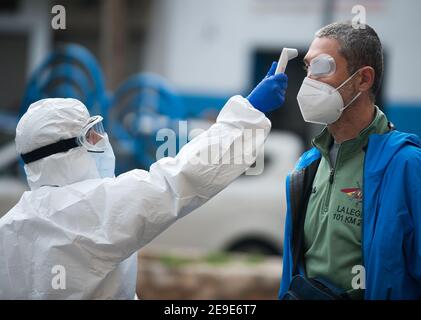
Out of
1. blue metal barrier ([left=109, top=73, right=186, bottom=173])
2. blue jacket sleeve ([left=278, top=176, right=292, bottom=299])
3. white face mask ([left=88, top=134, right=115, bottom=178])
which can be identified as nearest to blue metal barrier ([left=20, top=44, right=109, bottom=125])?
blue metal barrier ([left=109, top=73, right=186, bottom=173])

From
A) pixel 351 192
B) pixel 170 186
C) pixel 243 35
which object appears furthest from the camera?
pixel 243 35

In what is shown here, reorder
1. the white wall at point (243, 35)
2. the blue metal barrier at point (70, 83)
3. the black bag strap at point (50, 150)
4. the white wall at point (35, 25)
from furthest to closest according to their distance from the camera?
1. the white wall at point (35, 25)
2. the white wall at point (243, 35)
3. the blue metal barrier at point (70, 83)
4. the black bag strap at point (50, 150)

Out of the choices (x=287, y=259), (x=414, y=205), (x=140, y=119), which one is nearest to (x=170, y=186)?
(x=287, y=259)

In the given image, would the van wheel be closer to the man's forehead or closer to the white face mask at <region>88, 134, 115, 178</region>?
the white face mask at <region>88, 134, 115, 178</region>

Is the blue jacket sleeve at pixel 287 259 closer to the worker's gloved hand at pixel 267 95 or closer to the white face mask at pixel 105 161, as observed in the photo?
the worker's gloved hand at pixel 267 95

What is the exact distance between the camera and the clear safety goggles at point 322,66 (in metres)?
2.69

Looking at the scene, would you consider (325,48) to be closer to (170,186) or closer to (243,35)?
(170,186)

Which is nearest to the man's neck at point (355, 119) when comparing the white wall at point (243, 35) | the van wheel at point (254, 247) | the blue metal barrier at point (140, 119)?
the blue metal barrier at point (140, 119)

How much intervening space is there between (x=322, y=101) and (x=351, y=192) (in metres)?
0.38

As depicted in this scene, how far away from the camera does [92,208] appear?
8.40 feet

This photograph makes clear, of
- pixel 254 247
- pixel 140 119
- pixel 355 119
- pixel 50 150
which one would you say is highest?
pixel 355 119

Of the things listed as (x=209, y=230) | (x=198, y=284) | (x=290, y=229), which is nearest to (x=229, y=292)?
(x=198, y=284)

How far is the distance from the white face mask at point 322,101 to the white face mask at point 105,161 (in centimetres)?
82
